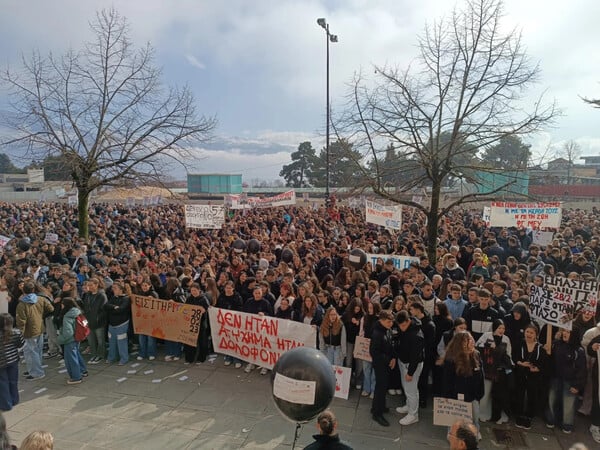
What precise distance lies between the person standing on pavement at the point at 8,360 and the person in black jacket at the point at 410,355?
5268 millimetres

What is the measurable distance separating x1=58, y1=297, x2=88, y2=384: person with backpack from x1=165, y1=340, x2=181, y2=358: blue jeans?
1454mm

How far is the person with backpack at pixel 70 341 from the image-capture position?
6.41 meters

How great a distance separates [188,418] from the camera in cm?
543

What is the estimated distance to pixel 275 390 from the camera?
3090mm

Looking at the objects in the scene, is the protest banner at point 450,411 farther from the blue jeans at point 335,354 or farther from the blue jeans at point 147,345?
the blue jeans at point 147,345

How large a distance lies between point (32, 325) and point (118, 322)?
1.32 meters

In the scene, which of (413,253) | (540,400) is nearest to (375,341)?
(540,400)

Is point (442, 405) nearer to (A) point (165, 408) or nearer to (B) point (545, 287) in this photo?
(B) point (545, 287)

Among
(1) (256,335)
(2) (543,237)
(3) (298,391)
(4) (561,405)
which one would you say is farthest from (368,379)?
(2) (543,237)

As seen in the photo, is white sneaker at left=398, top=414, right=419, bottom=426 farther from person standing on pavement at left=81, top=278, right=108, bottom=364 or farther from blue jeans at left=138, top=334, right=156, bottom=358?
person standing on pavement at left=81, top=278, right=108, bottom=364

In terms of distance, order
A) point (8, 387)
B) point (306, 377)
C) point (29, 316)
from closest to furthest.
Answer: point (306, 377), point (8, 387), point (29, 316)

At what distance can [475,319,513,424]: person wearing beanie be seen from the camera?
16.8 ft

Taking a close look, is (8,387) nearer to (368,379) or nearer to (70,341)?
(70,341)

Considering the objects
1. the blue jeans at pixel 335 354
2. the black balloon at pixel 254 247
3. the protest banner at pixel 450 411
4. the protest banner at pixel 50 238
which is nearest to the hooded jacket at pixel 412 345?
the protest banner at pixel 450 411
